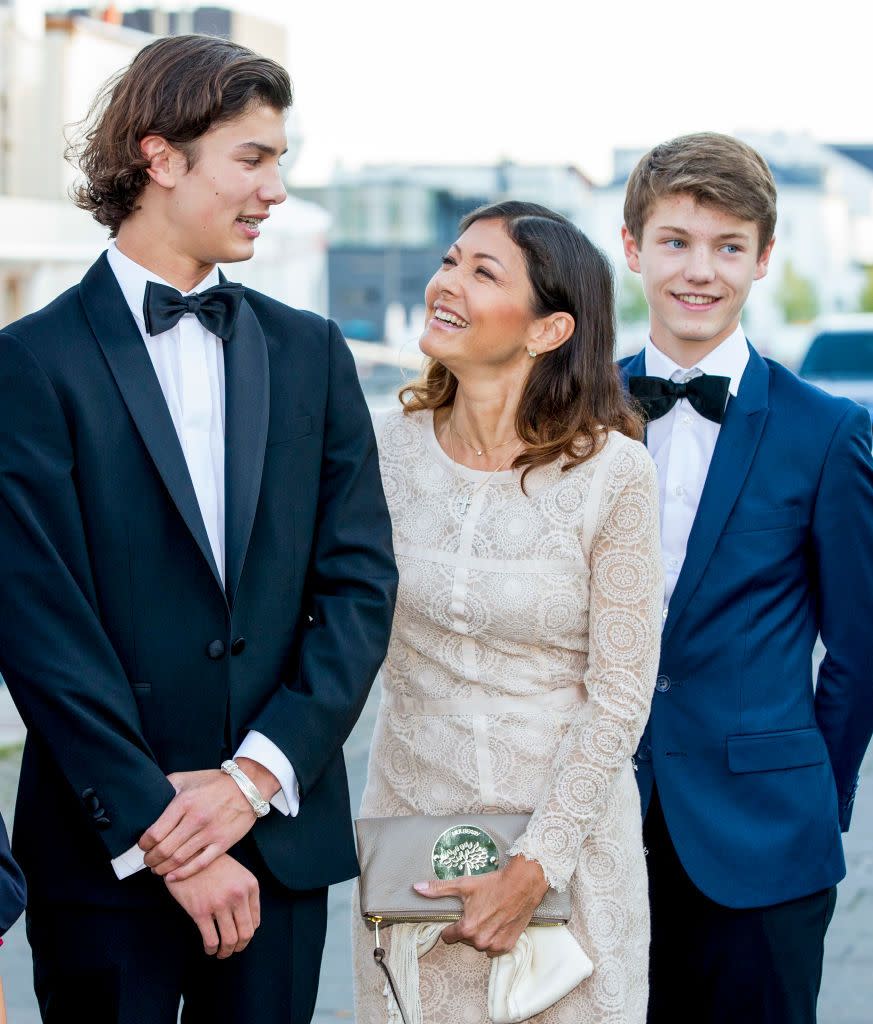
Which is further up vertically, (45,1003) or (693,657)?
(693,657)

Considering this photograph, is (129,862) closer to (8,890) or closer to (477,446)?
(8,890)

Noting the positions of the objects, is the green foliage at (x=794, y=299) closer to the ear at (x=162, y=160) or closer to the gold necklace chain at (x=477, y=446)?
the gold necklace chain at (x=477, y=446)

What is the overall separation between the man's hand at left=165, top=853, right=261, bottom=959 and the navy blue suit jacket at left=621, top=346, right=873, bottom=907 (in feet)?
2.96

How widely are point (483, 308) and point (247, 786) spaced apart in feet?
3.21

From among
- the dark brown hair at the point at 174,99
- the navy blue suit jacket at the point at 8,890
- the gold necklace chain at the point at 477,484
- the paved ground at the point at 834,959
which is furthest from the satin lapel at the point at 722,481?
the paved ground at the point at 834,959

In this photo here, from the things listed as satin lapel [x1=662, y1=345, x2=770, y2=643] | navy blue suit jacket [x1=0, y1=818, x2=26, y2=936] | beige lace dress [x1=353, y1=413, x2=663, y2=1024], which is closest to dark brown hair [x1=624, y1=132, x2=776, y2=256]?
satin lapel [x1=662, y1=345, x2=770, y2=643]

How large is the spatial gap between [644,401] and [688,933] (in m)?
1.06

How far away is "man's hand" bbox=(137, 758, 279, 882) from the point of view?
239cm

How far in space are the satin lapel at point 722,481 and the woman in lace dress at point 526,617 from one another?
0.20 m

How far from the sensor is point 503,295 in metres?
2.85

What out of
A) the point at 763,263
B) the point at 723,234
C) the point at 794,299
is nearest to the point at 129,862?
the point at 723,234

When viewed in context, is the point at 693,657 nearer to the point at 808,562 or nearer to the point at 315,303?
the point at 808,562

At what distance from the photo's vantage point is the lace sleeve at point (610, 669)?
2.70 metres

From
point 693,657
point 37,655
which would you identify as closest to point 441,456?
point 693,657
